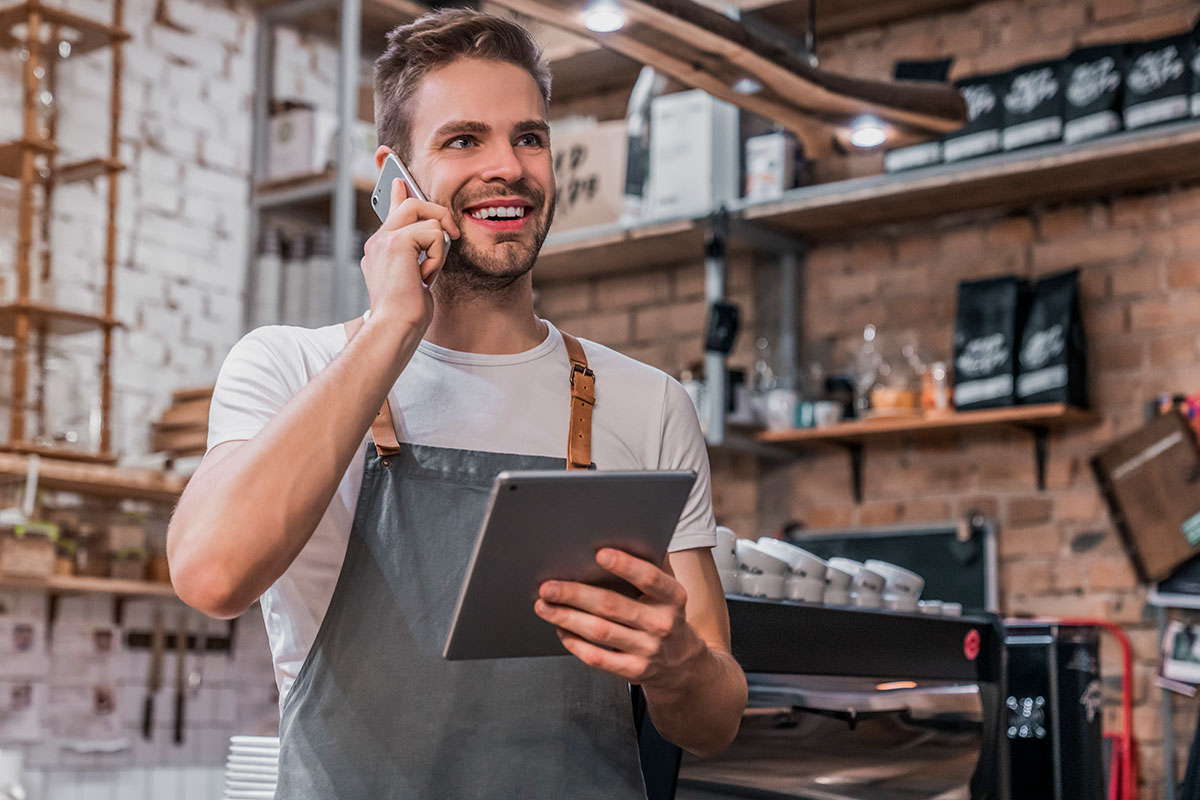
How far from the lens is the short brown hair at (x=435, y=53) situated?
4.95ft

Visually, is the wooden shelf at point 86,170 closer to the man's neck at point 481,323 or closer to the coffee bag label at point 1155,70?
the man's neck at point 481,323

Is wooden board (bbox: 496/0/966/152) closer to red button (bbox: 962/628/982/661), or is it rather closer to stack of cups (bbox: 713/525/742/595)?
stack of cups (bbox: 713/525/742/595)

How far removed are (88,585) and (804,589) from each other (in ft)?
A: 7.56

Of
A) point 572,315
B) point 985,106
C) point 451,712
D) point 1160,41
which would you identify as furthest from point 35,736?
point 1160,41

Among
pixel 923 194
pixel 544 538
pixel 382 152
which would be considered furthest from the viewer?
pixel 923 194

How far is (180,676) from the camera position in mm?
4152

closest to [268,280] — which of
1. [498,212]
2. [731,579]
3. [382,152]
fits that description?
[731,579]

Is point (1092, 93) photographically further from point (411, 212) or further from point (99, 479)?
point (411, 212)

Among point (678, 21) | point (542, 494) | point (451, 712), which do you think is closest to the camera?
point (542, 494)

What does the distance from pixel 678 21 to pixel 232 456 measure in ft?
5.96

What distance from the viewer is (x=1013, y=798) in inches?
124

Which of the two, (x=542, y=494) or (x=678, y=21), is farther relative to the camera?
(x=678, y=21)

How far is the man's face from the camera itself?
1465 millimetres

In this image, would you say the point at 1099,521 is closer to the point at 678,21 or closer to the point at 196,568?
the point at 678,21
